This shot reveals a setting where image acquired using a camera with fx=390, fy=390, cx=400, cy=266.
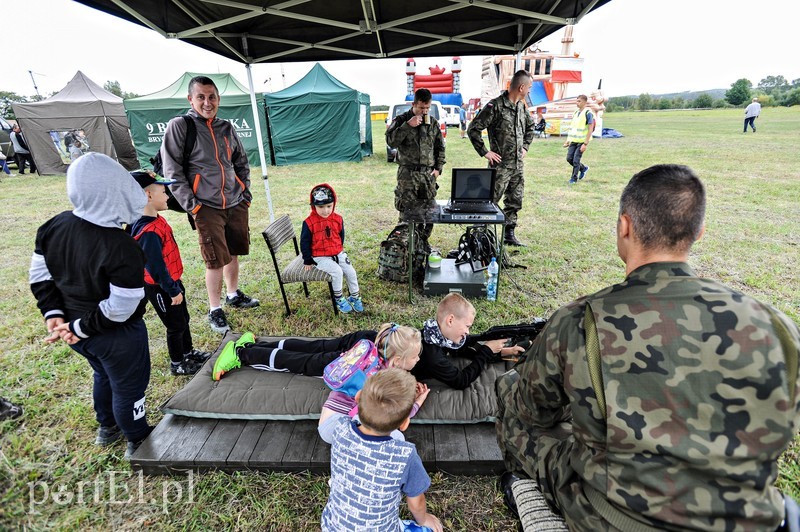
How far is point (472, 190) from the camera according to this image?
179 inches

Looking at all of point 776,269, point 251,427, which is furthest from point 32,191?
point 776,269

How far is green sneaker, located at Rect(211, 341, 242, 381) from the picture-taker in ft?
9.44

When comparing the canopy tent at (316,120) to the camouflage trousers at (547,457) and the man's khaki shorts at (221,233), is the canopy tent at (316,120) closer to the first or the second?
the man's khaki shorts at (221,233)

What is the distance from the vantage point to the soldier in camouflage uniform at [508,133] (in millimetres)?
5211

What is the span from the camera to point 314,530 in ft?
6.76

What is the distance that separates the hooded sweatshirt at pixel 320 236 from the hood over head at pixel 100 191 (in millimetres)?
1837

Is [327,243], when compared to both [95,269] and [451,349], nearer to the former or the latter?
[451,349]

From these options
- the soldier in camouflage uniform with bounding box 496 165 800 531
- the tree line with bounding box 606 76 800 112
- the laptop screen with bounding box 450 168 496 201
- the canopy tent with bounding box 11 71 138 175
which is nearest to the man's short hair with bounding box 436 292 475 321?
the soldier in camouflage uniform with bounding box 496 165 800 531

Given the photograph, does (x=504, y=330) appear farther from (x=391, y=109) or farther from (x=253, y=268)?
(x=391, y=109)

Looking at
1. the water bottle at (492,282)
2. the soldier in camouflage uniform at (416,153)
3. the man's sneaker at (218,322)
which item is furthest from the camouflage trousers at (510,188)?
the man's sneaker at (218,322)

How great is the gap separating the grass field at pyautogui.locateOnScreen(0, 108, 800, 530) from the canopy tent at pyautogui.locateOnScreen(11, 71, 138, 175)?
82.0 inches

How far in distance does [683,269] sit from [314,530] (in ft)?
6.90

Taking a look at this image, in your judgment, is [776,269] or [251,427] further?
[776,269]

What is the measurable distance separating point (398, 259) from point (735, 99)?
71.0m
